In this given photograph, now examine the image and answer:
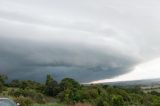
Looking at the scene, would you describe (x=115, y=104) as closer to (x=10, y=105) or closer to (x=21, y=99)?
(x=21, y=99)

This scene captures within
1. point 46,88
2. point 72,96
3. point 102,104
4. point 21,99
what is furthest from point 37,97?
point 46,88

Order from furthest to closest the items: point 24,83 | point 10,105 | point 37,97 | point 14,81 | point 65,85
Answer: point 14,81
point 24,83
point 65,85
point 37,97
point 10,105

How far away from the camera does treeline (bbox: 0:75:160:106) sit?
106 ft

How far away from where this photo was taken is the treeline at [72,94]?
32331 mm

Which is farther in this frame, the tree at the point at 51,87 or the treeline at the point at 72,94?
the tree at the point at 51,87

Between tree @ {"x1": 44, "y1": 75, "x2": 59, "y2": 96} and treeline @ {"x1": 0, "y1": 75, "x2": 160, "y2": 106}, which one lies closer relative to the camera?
treeline @ {"x1": 0, "y1": 75, "x2": 160, "y2": 106}

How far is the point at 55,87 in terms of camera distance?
5684 centimetres

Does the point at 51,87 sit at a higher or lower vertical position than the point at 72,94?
higher

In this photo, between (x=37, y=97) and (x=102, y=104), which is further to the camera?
(x=37, y=97)

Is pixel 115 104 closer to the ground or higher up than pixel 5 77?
closer to the ground

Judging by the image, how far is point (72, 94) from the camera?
4216 centimetres

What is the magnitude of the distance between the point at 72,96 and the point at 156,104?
912 centimetres

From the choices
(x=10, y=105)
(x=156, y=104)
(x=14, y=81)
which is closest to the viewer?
(x=10, y=105)

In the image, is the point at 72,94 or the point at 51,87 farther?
the point at 51,87
